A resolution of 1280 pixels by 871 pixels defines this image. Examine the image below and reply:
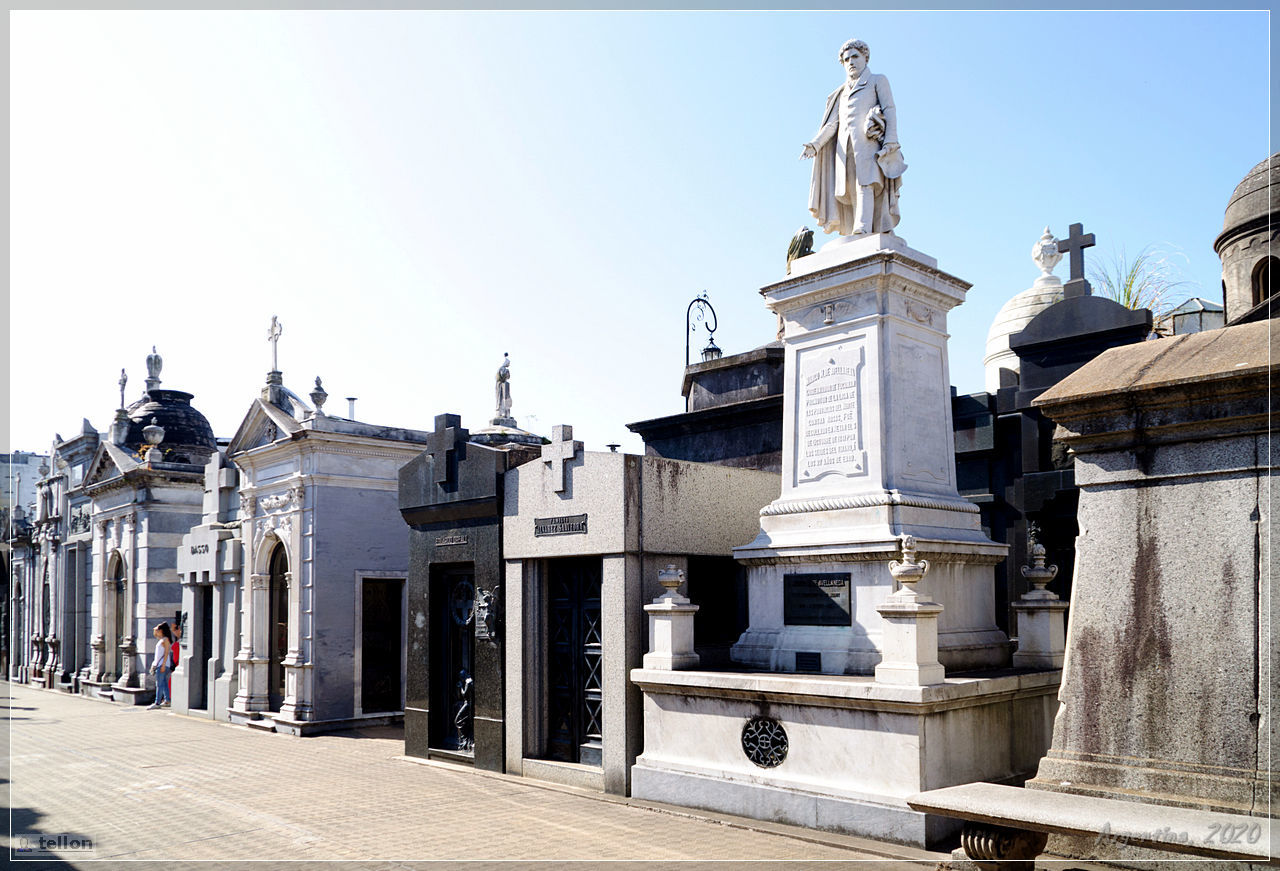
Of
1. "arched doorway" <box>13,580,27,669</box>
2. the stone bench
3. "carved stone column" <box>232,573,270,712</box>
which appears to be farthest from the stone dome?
"arched doorway" <box>13,580,27,669</box>

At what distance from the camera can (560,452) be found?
36.8 feet

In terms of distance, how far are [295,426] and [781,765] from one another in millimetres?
11292

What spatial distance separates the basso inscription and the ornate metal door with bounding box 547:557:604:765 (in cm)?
39

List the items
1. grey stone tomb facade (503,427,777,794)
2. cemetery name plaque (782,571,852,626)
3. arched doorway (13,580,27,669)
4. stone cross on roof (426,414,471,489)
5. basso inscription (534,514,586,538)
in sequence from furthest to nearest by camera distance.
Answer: arched doorway (13,580,27,669), stone cross on roof (426,414,471,489), basso inscription (534,514,586,538), grey stone tomb facade (503,427,777,794), cemetery name plaque (782,571,852,626)

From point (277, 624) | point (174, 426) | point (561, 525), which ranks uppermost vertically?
point (174, 426)

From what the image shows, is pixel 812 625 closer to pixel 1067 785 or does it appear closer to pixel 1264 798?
pixel 1067 785

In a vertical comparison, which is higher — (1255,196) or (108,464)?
(1255,196)

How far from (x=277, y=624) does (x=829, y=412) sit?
11.9m

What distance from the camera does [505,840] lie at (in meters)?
8.48

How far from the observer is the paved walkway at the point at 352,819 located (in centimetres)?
789

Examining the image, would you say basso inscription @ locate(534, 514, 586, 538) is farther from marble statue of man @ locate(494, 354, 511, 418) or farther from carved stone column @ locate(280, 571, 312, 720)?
marble statue of man @ locate(494, 354, 511, 418)

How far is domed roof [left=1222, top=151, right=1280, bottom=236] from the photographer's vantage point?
68.7 ft

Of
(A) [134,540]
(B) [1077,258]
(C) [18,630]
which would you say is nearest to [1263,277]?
(B) [1077,258]

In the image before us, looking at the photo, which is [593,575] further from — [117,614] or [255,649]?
[117,614]
